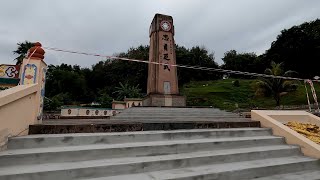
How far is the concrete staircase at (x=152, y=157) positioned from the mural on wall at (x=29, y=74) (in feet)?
4.15

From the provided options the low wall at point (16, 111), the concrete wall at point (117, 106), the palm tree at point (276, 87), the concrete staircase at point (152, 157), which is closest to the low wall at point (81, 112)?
the concrete wall at point (117, 106)

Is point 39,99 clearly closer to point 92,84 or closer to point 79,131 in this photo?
point 79,131

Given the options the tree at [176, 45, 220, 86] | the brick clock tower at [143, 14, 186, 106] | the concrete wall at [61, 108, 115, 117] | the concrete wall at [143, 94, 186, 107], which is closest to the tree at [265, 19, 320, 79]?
the tree at [176, 45, 220, 86]

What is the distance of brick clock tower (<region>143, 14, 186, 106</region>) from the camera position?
13023mm

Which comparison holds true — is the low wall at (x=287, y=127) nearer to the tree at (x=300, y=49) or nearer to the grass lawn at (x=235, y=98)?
the grass lawn at (x=235, y=98)

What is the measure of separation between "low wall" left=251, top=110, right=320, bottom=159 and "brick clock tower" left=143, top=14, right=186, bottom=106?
7.13 m

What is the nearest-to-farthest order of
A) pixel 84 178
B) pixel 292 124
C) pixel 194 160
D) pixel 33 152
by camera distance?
pixel 84 178
pixel 33 152
pixel 194 160
pixel 292 124

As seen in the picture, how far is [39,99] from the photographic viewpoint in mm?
4270

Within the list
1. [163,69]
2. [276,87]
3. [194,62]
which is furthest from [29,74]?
[194,62]

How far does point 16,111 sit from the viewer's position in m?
3.46

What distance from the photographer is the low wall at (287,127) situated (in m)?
4.41

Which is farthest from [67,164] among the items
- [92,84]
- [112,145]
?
[92,84]

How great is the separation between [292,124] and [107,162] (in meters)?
5.15

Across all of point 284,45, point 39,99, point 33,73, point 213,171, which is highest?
point 284,45
